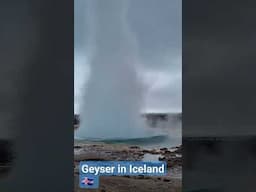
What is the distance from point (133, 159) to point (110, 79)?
42 centimetres

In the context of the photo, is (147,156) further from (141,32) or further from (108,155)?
(141,32)

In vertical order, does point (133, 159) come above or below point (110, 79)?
below

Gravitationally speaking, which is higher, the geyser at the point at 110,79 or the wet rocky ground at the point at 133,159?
the geyser at the point at 110,79

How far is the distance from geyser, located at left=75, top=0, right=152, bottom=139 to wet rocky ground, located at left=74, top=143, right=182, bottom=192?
6cm

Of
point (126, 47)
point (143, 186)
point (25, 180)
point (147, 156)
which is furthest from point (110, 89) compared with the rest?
point (25, 180)

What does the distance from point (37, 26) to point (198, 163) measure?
1.10m

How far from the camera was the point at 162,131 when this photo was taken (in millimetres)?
2113

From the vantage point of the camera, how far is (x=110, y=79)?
2.14 meters

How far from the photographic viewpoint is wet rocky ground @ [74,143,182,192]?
211 cm

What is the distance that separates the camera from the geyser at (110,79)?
2.13 metres

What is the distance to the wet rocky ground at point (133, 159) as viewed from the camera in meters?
2.11

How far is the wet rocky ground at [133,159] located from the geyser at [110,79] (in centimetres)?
6

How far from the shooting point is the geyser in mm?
2129

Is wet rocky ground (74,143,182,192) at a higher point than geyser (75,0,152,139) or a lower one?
lower
